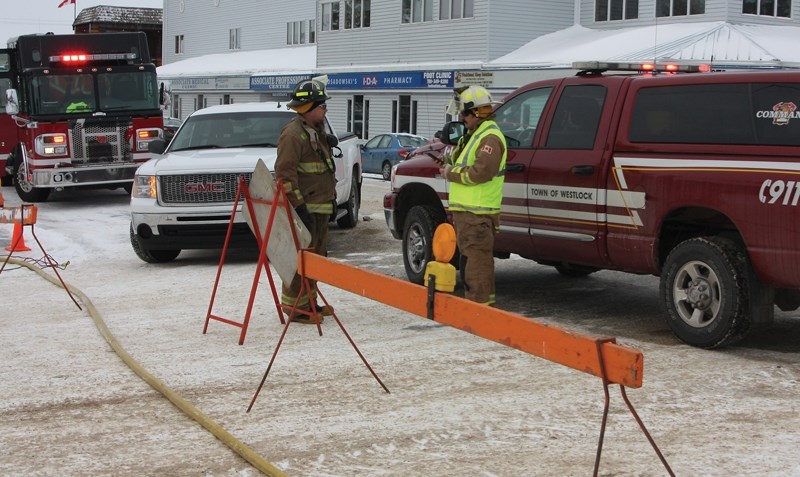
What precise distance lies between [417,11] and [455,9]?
2.78m

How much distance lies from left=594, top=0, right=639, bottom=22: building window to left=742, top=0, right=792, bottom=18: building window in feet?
13.1

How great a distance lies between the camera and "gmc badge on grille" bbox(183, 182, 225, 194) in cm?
1238

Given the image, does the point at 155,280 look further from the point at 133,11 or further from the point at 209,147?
the point at 133,11

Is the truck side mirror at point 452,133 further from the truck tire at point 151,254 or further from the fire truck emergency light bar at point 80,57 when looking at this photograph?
the fire truck emergency light bar at point 80,57

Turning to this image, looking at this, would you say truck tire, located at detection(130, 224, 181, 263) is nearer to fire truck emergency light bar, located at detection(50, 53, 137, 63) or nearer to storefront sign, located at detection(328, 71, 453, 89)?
fire truck emergency light bar, located at detection(50, 53, 137, 63)

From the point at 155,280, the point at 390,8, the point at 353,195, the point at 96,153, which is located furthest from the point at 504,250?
the point at 390,8

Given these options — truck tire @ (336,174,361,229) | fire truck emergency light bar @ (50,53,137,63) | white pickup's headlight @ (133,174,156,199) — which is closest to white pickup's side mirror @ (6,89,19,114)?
fire truck emergency light bar @ (50,53,137,63)

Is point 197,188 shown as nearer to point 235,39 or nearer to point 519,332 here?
point 519,332

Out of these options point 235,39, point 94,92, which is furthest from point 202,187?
point 235,39

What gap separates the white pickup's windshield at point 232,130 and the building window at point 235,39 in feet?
161

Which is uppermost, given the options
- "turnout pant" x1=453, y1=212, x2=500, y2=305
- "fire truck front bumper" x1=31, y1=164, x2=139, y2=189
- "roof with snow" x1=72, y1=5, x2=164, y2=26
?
"roof with snow" x1=72, y1=5, x2=164, y2=26

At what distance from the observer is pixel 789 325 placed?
9047mm

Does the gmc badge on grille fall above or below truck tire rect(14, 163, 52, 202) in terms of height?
above

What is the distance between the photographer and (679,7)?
1358 inches
